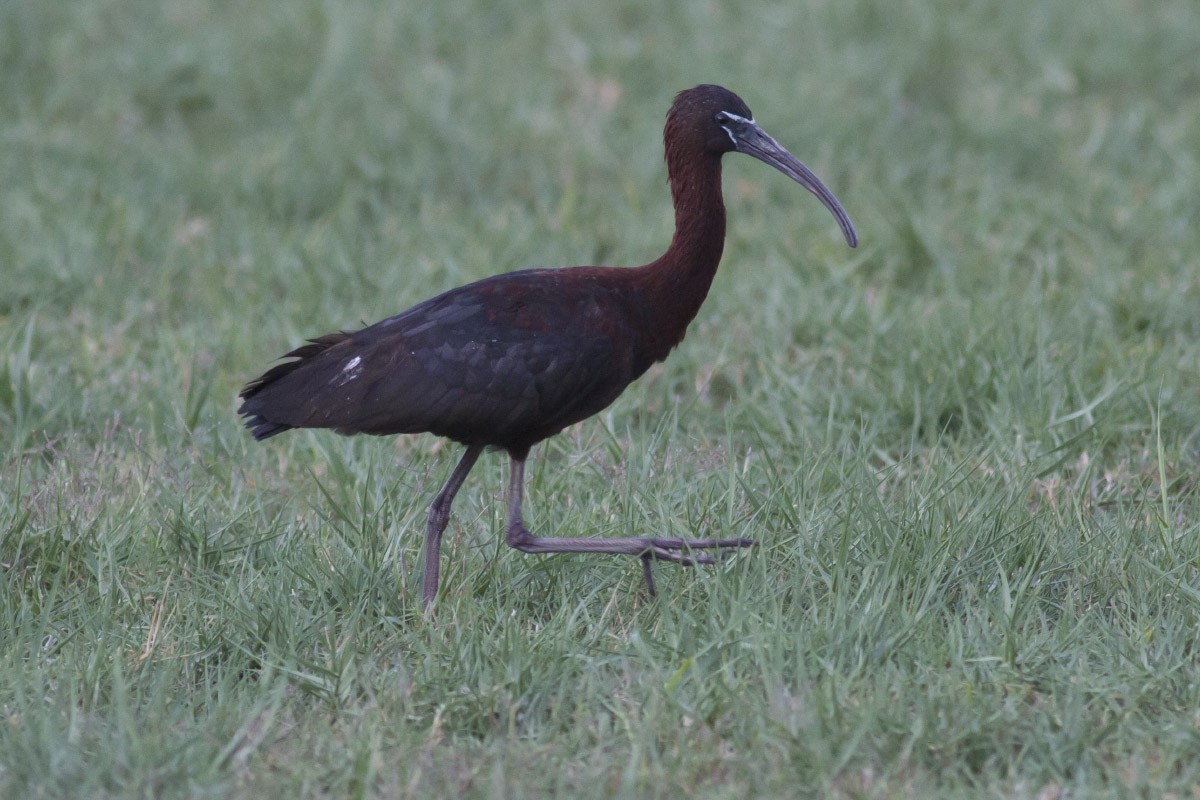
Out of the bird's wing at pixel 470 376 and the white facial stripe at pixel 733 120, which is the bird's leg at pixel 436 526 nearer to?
the bird's wing at pixel 470 376

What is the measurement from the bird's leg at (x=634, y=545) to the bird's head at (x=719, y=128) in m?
0.94

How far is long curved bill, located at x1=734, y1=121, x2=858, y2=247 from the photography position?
171 inches

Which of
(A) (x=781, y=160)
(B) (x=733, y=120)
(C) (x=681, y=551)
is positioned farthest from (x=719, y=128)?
(C) (x=681, y=551)

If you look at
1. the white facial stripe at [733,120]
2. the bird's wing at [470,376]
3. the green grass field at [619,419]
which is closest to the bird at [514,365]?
the bird's wing at [470,376]

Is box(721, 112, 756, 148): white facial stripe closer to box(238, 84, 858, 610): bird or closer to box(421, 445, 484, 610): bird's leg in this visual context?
box(238, 84, 858, 610): bird

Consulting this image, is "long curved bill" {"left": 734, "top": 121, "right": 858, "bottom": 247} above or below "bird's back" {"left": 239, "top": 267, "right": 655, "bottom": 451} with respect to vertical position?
above

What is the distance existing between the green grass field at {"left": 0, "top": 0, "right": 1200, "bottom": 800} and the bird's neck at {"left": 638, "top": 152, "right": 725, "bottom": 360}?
47 cm

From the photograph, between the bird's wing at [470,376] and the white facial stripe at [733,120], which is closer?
the bird's wing at [470,376]

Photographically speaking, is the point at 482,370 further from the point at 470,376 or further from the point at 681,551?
the point at 681,551

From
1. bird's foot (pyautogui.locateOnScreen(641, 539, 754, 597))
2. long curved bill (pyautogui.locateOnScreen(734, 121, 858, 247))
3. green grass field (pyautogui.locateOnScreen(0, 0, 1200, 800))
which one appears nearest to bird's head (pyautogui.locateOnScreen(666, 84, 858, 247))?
long curved bill (pyautogui.locateOnScreen(734, 121, 858, 247))

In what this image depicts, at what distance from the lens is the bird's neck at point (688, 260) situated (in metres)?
4.20

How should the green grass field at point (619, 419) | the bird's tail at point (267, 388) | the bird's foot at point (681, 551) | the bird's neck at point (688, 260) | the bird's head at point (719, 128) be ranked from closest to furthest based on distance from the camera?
the green grass field at point (619, 419) → the bird's foot at point (681, 551) → the bird's tail at point (267, 388) → the bird's neck at point (688, 260) → the bird's head at point (719, 128)

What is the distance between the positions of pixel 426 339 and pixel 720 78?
4.79 metres

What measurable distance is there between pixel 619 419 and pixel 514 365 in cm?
131
